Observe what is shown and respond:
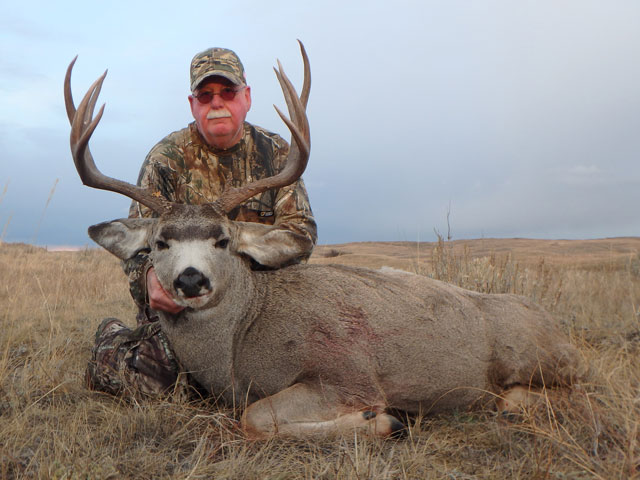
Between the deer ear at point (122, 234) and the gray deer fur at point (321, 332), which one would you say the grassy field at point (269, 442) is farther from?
the deer ear at point (122, 234)

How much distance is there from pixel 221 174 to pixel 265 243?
1840mm

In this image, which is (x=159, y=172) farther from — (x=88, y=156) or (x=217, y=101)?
(x=88, y=156)

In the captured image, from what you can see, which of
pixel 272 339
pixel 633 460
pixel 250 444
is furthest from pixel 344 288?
pixel 633 460

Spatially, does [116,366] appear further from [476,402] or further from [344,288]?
[476,402]

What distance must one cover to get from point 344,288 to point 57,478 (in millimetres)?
2070

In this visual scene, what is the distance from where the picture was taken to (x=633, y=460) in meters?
2.56

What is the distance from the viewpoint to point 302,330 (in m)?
3.62

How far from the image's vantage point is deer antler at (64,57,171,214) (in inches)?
151

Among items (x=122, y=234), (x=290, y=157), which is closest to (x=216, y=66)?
(x=290, y=157)

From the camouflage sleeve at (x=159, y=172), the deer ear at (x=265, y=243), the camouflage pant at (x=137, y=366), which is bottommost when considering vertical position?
→ the camouflage pant at (x=137, y=366)

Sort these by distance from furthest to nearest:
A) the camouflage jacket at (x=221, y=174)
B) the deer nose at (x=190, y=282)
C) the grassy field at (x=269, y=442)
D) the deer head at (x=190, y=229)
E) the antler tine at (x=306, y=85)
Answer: the camouflage jacket at (x=221, y=174) < the antler tine at (x=306, y=85) < the deer head at (x=190, y=229) < the deer nose at (x=190, y=282) < the grassy field at (x=269, y=442)

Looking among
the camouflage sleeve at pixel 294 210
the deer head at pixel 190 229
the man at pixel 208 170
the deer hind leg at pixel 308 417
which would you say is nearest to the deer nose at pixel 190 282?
the deer head at pixel 190 229

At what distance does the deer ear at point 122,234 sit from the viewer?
3936mm

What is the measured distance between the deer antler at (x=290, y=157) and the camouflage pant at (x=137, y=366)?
128 centimetres
